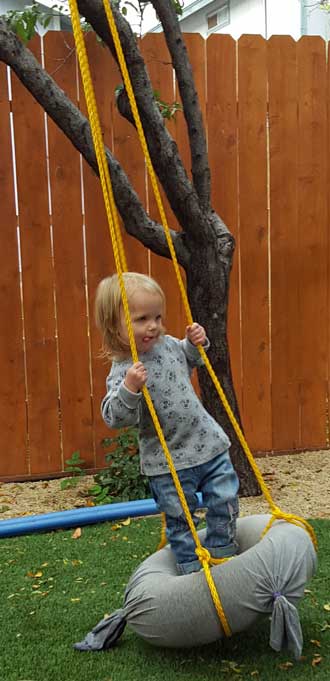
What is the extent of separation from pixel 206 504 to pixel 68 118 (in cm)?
202

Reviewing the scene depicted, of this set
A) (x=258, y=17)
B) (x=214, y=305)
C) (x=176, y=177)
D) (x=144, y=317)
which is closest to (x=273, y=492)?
(x=214, y=305)

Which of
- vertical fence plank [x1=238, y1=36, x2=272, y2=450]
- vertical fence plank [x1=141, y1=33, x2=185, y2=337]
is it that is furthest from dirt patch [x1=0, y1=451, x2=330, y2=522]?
vertical fence plank [x1=141, y1=33, x2=185, y2=337]

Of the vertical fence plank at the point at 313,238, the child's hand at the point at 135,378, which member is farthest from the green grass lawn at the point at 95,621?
the vertical fence plank at the point at 313,238

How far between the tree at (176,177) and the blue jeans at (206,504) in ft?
4.20

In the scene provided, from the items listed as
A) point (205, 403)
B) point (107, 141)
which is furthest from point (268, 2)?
point (205, 403)

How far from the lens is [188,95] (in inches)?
139

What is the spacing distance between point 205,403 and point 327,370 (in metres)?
1.39

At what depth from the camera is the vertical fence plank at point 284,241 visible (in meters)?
4.53

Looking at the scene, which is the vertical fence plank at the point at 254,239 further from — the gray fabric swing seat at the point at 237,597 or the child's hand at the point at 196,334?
the gray fabric swing seat at the point at 237,597

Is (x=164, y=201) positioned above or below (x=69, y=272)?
above

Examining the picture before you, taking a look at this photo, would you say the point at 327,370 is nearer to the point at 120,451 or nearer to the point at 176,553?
the point at 120,451

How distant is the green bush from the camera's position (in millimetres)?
3922

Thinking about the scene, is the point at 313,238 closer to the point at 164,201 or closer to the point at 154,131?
the point at 164,201

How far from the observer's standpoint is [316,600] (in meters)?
2.65
